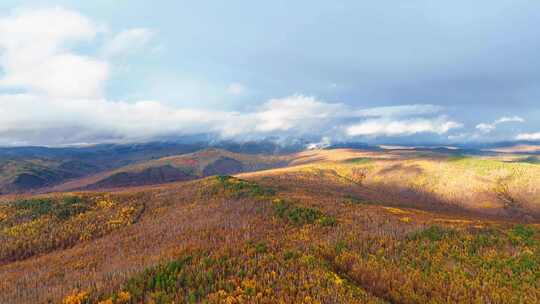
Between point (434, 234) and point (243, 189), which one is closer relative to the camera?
point (434, 234)

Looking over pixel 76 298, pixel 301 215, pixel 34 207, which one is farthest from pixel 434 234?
pixel 34 207

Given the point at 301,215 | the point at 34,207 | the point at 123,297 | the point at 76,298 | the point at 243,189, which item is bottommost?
the point at 34,207

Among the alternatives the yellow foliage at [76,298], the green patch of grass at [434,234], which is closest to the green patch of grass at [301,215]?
the green patch of grass at [434,234]

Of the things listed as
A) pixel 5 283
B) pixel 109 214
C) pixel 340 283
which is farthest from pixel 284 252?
pixel 109 214

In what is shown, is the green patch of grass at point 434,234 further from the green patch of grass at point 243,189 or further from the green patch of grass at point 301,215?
the green patch of grass at point 243,189

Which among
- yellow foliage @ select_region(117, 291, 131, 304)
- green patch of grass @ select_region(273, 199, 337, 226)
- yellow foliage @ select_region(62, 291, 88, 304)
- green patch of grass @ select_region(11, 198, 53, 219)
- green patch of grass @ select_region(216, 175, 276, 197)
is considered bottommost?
green patch of grass @ select_region(11, 198, 53, 219)

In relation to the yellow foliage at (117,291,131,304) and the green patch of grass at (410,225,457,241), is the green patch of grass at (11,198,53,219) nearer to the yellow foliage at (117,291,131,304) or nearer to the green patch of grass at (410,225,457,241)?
the yellow foliage at (117,291,131,304)

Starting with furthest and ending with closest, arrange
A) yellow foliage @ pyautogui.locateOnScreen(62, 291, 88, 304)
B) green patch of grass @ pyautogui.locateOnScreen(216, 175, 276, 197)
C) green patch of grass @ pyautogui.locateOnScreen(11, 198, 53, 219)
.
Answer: green patch of grass @ pyautogui.locateOnScreen(216, 175, 276, 197)
green patch of grass @ pyautogui.locateOnScreen(11, 198, 53, 219)
yellow foliage @ pyautogui.locateOnScreen(62, 291, 88, 304)

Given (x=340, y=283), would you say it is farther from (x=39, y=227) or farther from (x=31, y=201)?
(x=31, y=201)

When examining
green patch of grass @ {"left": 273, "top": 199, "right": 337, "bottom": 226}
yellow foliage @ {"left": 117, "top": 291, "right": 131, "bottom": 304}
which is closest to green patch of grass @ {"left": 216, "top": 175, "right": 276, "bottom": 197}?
green patch of grass @ {"left": 273, "top": 199, "right": 337, "bottom": 226}

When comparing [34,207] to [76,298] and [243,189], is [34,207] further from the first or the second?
[76,298]

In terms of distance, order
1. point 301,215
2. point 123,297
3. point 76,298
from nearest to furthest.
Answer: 1. point 123,297
2. point 76,298
3. point 301,215
